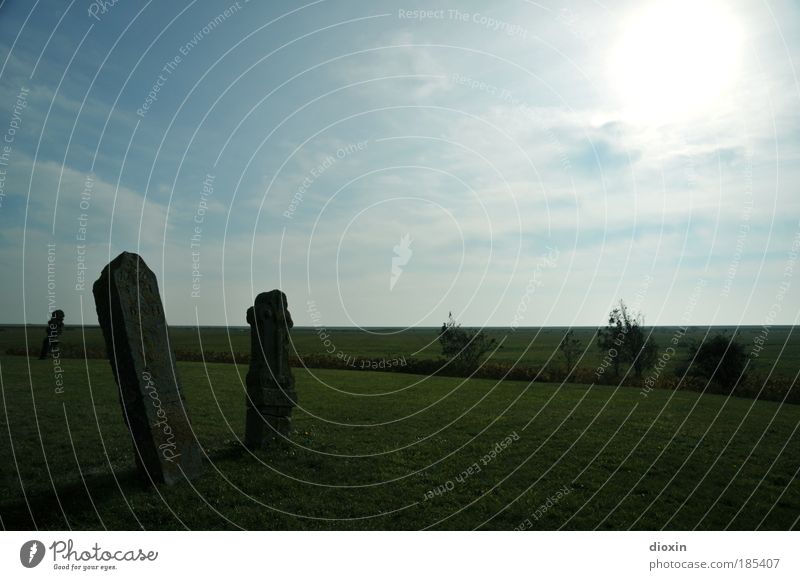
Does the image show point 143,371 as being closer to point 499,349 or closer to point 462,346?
point 462,346

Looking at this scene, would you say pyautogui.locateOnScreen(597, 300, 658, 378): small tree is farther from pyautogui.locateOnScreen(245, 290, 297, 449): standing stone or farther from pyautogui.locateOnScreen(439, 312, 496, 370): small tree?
pyautogui.locateOnScreen(245, 290, 297, 449): standing stone

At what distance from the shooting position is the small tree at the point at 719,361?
27.9m

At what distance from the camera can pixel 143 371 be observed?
11.0 m

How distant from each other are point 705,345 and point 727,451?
54.9ft

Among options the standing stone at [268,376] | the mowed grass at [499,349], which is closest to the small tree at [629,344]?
the mowed grass at [499,349]

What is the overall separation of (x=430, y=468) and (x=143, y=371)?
23.1 ft

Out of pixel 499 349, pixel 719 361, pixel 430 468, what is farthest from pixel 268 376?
pixel 499 349

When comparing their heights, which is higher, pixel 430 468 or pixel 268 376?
pixel 268 376

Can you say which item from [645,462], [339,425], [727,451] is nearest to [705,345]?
[727,451]

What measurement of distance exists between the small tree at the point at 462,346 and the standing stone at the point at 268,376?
72.8 feet

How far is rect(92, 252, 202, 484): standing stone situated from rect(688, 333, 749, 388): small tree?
25.7 meters

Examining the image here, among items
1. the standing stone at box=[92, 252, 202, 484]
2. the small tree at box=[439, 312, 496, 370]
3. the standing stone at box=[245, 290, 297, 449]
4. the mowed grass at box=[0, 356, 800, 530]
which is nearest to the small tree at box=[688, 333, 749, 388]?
the mowed grass at box=[0, 356, 800, 530]

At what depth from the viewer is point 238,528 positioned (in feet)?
31.6

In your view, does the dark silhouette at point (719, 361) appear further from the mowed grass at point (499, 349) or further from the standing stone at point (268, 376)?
the standing stone at point (268, 376)
